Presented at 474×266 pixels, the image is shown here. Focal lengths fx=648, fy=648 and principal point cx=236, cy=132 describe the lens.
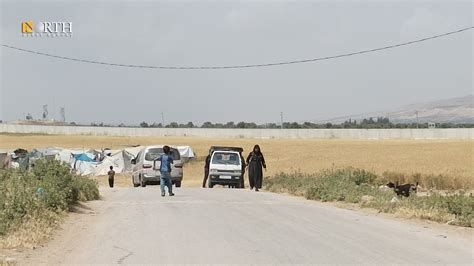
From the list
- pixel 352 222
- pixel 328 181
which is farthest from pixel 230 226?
pixel 328 181

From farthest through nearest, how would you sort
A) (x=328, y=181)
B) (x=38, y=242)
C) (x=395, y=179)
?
(x=395, y=179), (x=328, y=181), (x=38, y=242)

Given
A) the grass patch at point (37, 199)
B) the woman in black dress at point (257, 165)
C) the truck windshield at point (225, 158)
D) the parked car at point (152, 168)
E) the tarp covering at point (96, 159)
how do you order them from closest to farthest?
the grass patch at point (37, 199), the woman in black dress at point (257, 165), the parked car at point (152, 168), the truck windshield at point (225, 158), the tarp covering at point (96, 159)

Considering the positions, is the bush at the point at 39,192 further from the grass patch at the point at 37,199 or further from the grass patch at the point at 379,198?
the grass patch at the point at 379,198

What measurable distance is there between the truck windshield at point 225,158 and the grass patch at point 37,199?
11783 millimetres

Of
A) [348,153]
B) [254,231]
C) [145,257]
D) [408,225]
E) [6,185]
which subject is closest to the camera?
[145,257]

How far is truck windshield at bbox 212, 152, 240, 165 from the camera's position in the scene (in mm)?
31047

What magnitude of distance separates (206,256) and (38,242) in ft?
10.0

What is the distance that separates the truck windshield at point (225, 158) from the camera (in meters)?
31.0

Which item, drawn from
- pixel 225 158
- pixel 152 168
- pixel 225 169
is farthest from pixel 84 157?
pixel 225 169

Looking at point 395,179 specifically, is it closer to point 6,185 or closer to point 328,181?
point 328,181

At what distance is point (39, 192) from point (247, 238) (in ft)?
17.5

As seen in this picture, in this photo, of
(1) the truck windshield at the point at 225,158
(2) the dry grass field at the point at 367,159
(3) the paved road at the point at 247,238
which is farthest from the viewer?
(2) the dry grass field at the point at 367,159

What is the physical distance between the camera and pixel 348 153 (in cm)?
5866

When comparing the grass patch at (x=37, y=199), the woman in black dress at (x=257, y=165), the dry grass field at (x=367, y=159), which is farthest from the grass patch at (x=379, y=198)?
the dry grass field at (x=367, y=159)
